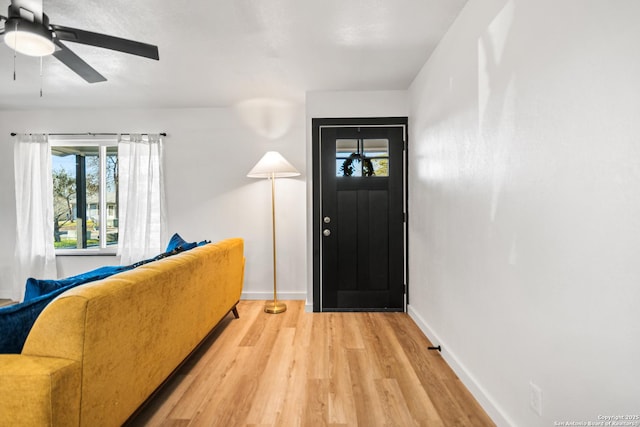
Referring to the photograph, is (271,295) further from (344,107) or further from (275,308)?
(344,107)

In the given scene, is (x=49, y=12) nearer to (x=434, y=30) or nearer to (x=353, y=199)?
(x=434, y=30)

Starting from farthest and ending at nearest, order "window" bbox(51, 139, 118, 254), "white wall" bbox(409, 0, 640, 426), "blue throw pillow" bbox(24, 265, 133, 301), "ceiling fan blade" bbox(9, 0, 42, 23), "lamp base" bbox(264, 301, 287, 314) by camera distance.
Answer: "window" bbox(51, 139, 118, 254)
"lamp base" bbox(264, 301, 287, 314)
"ceiling fan blade" bbox(9, 0, 42, 23)
"blue throw pillow" bbox(24, 265, 133, 301)
"white wall" bbox(409, 0, 640, 426)

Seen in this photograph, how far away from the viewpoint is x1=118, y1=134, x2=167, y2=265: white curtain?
4.20m

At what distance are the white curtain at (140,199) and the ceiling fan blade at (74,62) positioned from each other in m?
1.89

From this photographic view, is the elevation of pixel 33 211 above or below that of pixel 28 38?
below

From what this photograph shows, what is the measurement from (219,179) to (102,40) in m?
2.49

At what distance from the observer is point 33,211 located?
4.24 meters

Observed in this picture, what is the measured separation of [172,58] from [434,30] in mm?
2148

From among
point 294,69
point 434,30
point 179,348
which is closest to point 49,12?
point 294,69

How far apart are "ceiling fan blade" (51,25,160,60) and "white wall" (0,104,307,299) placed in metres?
2.32

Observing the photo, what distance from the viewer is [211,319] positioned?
8.87ft

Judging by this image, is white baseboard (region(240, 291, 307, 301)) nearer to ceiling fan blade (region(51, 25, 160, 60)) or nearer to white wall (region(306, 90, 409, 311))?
white wall (region(306, 90, 409, 311))

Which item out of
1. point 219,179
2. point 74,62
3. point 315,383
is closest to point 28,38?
point 74,62

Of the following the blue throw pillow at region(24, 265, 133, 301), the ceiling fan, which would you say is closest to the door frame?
the ceiling fan
